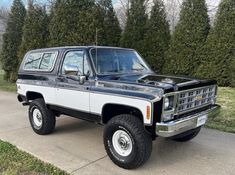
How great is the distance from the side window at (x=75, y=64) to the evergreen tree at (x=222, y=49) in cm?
685

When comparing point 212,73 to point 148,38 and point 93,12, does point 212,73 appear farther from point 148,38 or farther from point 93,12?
point 93,12

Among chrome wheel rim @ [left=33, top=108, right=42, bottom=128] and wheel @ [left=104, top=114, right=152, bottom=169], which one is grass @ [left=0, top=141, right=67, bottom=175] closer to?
wheel @ [left=104, top=114, right=152, bottom=169]

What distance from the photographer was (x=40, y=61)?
20.5 feet

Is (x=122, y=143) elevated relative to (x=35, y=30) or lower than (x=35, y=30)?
lower

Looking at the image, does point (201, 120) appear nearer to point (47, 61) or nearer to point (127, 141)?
point (127, 141)

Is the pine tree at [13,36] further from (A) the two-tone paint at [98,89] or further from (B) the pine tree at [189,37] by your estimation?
(A) the two-tone paint at [98,89]

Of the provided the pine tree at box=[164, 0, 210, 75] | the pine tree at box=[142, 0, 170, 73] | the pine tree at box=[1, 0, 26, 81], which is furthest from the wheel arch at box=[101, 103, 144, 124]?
the pine tree at box=[1, 0, 26, 81]

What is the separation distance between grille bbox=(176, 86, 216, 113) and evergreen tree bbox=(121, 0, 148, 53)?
7.72 m

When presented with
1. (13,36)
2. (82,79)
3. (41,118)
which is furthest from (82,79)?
(13,36)

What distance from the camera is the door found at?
5062mm

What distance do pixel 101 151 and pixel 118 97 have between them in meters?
1.29

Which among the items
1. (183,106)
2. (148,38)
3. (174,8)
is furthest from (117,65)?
(174,8)

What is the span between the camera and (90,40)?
41.1ft

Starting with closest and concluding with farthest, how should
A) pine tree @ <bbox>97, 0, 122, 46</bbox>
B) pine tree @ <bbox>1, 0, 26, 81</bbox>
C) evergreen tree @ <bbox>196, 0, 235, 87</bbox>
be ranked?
evergreen tree @ <bbox>196, 0, 235, 87</bbox> → pine tree @ <bbox>97, 0, 122, 46</bbox> → pine tree @ <bbox>1, 0, 26, 81</bbox>
